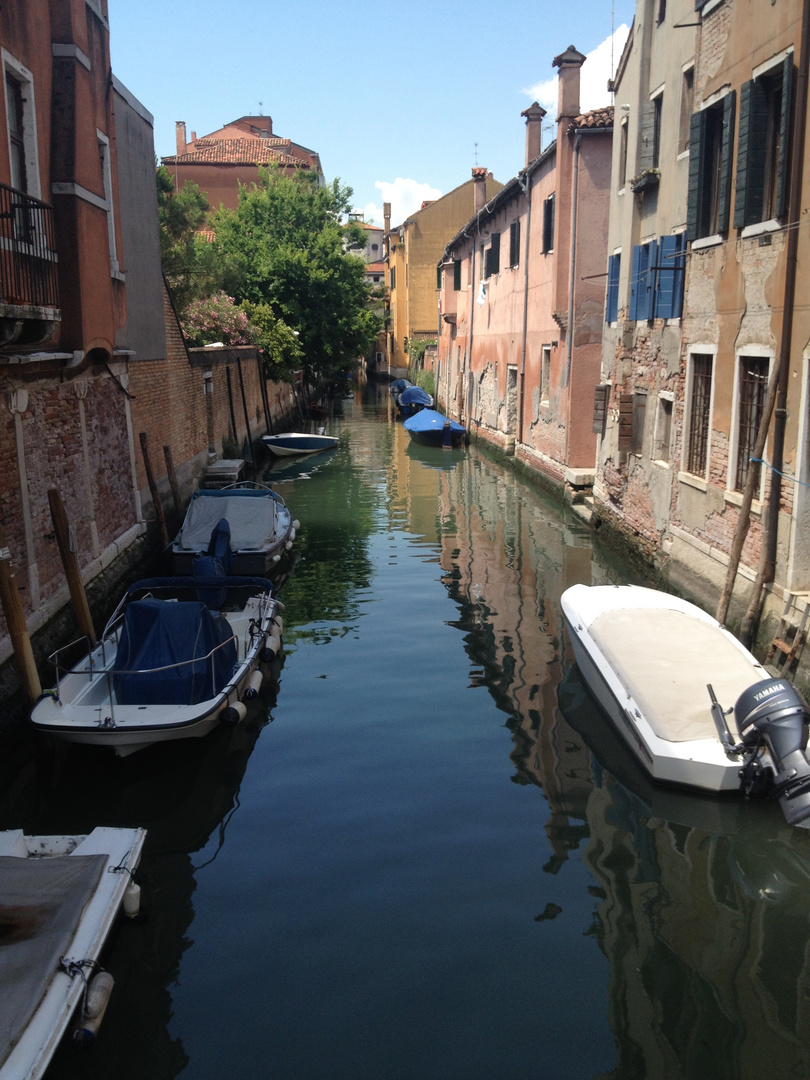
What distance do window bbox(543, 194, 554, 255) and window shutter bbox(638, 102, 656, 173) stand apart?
18.2 ft

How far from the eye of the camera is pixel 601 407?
13.7m

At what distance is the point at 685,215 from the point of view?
10164mm

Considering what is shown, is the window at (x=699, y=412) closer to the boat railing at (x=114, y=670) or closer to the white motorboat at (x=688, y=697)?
the white motorboat at (x=688, y=697)

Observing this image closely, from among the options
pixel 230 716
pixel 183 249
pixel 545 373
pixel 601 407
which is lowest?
pixel 230 716

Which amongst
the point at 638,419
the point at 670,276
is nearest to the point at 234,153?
the point at 638,419

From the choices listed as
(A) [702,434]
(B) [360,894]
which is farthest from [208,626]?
(A) [702,434]

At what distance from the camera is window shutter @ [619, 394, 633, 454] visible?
40.2 ft

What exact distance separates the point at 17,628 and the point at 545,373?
1372 cm

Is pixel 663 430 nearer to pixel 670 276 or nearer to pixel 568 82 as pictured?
pixel 670 276

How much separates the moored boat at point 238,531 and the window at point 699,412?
494cm

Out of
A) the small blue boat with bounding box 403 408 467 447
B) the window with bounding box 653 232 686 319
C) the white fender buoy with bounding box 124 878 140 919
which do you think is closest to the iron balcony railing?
the white fender buoy with bounding box 124 878 140 919

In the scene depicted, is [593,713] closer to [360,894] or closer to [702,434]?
[360,894]

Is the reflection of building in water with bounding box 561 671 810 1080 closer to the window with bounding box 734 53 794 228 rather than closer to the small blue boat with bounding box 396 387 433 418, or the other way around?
the window with bounding box 734 53 794 228

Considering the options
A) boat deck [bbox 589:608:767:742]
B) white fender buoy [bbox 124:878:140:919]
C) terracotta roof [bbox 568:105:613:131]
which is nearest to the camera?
white fender buoy [bbox 124:878:140:919]
